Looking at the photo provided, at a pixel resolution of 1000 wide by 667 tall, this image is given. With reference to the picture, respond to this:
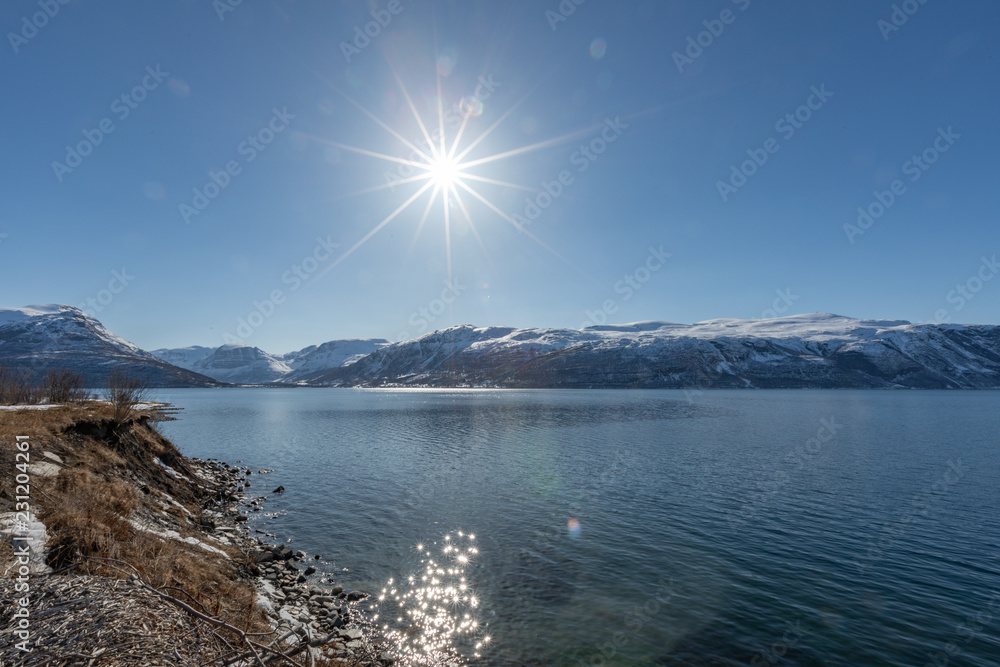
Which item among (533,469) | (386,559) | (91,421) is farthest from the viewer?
(533,469)

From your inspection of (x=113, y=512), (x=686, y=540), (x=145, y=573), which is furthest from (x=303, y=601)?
(x=686, y=540)

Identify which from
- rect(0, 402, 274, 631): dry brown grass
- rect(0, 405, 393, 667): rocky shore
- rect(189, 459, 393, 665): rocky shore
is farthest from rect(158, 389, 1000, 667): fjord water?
rect(0, 402, 274, 631): dry brown grass

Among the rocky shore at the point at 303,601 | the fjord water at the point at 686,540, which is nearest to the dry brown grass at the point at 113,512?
the rocky shore at the point at 303,601

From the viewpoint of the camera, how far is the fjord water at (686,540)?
1787 cm

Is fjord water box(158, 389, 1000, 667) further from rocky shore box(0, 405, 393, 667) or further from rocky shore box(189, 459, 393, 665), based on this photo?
rocky shore box(0, 405, 393, 667)

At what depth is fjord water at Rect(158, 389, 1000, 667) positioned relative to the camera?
58.6 feet

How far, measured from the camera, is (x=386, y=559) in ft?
84.6

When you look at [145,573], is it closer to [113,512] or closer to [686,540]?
[113,512]

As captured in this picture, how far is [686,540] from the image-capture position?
27.6 meters

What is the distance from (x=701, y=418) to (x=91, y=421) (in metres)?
106

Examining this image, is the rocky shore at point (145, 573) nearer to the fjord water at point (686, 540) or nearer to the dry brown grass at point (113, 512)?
the dry brown grass at point (113, 512)

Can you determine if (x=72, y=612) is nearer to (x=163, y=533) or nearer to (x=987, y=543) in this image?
(x=163, y=533)

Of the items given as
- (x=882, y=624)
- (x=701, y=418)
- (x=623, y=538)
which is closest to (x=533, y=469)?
(x=623, y=538)

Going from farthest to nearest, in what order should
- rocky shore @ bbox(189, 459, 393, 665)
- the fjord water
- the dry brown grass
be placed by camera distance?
the fjord water < rocky shore @ bbox(189, 459, 393, 665) < the dry brown grass
